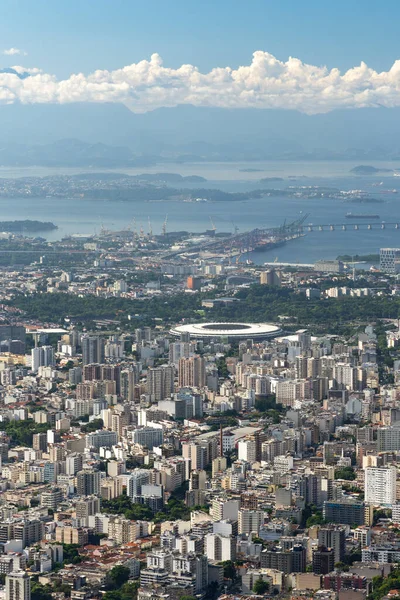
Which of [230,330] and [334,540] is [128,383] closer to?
[230,330]

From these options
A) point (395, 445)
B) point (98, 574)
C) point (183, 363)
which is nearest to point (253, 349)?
point (183, 363)

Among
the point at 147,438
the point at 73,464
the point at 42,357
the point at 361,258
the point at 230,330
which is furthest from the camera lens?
the point at 361,258

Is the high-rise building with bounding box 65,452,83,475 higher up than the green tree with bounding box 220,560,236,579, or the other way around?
the high-rise building with bounding box 65,452,83,475

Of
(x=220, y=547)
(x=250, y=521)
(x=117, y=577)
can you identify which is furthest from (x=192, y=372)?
(x=117, y=577)

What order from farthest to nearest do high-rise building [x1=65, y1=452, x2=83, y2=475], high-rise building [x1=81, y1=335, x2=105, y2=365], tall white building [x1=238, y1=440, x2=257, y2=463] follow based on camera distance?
1. high-rise building [x1=81, y1=335, x2=105, y2=365]
2. tall white building [x1=238, y1=440, x2=257, y2=463]
3. high-rise building [x1=65, y1=452, x2=83, y2=475]

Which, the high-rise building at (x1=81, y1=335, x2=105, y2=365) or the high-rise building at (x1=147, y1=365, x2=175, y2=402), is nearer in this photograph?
the high-rise building at (x1=147, y1=365, x2=175, y2=402)

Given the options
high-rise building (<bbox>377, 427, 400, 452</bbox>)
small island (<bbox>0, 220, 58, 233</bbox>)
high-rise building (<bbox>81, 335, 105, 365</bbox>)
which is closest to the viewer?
high-rise building (<bbox>377, 427, 400, 452</bbox>)

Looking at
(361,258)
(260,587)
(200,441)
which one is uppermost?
(361,258)

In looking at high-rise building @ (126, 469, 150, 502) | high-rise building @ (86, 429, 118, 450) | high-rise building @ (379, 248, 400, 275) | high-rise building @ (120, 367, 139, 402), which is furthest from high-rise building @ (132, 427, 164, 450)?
high-rise building @ (379, 248, 400, 275)

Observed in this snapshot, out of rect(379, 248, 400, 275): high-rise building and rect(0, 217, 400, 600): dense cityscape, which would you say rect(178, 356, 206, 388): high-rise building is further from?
rect(379, 248, 400, 275): high-rise building
